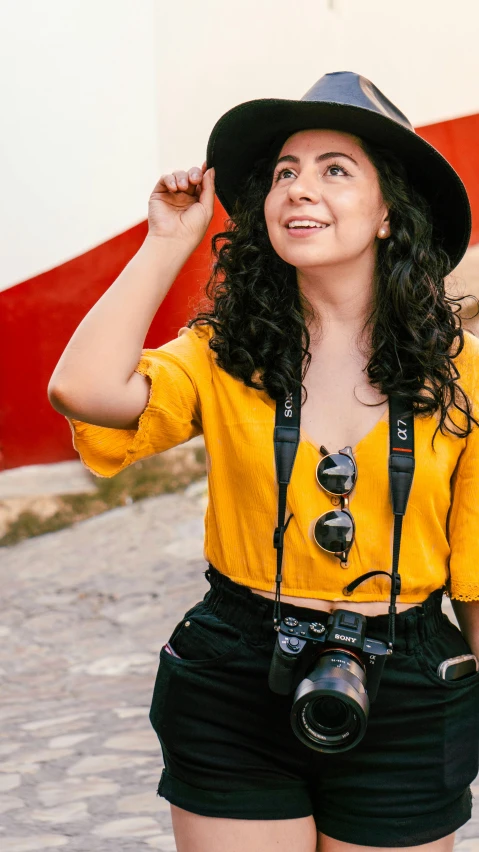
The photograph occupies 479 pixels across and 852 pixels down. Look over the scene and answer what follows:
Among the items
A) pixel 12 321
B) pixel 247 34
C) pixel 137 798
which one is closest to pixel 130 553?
pixel 12 321

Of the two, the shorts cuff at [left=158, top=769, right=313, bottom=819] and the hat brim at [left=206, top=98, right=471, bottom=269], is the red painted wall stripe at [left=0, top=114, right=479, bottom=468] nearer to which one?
the hat brim at [left=206, top=98, right=471, bottom=269]

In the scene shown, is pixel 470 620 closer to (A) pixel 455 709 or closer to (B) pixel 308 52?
(A) pixel 455 709

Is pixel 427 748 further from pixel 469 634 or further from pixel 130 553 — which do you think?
pixel 130 553

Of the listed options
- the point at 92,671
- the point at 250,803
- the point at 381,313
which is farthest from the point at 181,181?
the point at 92,671

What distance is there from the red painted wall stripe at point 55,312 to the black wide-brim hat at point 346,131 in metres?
2.80

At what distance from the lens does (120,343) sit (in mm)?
1778

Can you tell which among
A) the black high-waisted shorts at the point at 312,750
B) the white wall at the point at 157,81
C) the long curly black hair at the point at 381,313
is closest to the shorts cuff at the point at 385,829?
the black high-waisted shorts at the point at 312,750

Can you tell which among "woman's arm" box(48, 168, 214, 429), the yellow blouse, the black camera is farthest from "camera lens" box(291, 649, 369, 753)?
"woman's arm" box(48, 168, 214, 429)

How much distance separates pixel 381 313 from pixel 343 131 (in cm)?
32

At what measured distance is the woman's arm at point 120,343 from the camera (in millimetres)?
1754

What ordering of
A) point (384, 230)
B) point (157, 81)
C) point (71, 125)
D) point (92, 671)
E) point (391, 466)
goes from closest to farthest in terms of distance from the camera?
point (391, 466), point (384, 230), point (92, 671), point (71, 125), point (157, 81)

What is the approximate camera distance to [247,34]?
16.2 feet

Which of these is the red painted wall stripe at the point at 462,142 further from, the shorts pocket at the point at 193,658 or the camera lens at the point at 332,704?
the camera lens at the point at 332,704

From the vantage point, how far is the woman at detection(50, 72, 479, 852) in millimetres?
1750
